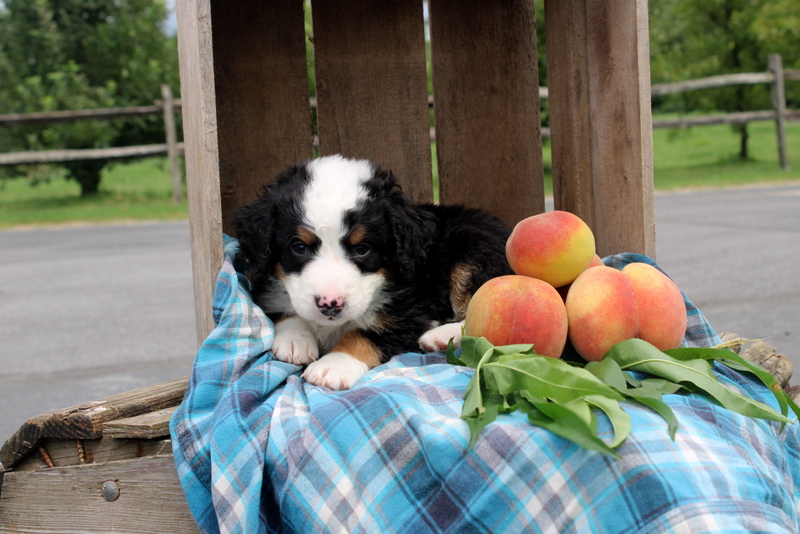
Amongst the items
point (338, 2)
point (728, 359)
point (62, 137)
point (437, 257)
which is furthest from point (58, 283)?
point (62, 137)

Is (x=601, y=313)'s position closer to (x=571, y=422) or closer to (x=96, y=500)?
(x=571, y=422)

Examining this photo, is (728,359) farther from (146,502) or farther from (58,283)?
(58,283)

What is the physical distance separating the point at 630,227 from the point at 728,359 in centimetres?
71

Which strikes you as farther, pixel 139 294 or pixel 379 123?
pixel 139 294

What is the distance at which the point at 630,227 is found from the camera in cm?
279

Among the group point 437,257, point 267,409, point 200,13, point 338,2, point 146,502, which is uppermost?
point 338,2

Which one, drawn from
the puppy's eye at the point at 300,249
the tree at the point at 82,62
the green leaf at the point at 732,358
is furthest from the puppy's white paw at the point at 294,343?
the tree at the point at 82,62

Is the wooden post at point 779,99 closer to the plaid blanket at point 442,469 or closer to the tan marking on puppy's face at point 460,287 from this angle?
the tan marking on puppy's face at point 460,287

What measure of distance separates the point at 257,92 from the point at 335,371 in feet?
4.84

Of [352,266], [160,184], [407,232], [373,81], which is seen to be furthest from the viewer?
[160,184]

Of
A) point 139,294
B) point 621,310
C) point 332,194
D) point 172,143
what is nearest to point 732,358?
point 621,310

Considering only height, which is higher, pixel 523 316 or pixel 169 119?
pixel 169 119

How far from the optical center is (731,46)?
63.3ft

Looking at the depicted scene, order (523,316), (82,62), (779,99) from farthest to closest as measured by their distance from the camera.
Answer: (82,62) < (779,99) < (523,316)
